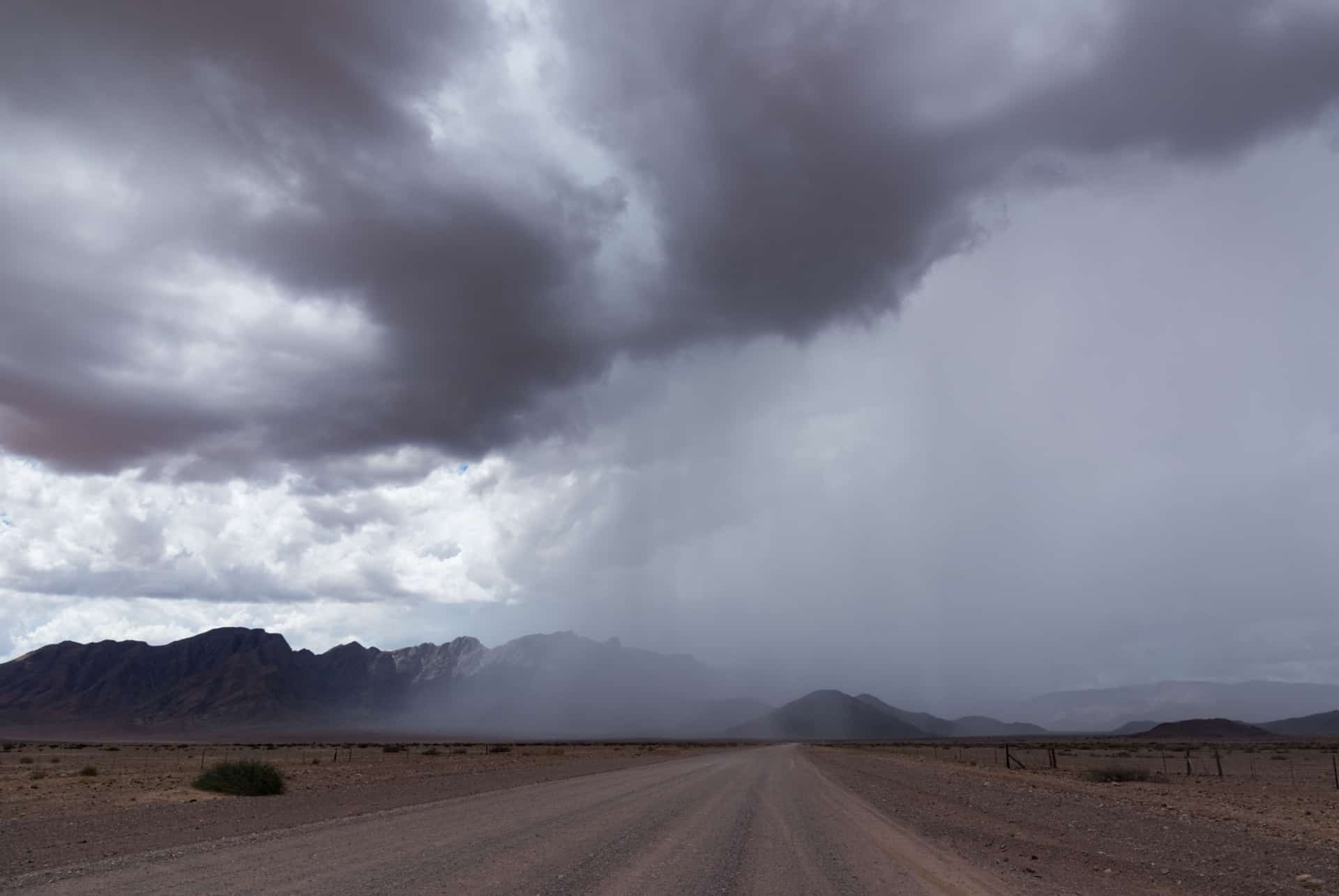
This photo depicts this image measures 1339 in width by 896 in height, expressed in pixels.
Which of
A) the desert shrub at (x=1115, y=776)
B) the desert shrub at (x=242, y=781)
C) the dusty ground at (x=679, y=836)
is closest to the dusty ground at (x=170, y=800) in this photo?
the dusty ground at (x=679, y=836)

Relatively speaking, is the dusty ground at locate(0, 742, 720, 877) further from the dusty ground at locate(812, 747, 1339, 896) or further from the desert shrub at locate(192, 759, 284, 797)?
the dusty ground at locate(812, 747, 1339, 896)

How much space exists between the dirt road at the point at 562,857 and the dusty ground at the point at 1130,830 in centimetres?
153

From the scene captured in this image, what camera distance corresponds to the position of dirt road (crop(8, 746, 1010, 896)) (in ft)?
41.2

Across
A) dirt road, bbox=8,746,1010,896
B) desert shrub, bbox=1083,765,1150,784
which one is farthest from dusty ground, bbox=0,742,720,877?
desert shrub, bbox=1083,765,1150,784

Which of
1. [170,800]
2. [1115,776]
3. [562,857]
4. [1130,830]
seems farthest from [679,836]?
[1115,776]

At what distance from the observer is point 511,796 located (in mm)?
Answer: 28906

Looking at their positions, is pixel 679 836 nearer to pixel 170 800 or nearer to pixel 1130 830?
pixel 1130 830

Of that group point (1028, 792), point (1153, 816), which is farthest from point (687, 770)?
point (1153, 816)

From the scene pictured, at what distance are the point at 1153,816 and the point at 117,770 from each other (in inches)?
2062

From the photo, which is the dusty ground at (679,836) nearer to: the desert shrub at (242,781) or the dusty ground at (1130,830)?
the dusty ground at (1130,830)

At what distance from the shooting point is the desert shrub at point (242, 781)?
31797 mm

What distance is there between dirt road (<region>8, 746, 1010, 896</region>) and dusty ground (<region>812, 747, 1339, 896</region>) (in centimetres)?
153

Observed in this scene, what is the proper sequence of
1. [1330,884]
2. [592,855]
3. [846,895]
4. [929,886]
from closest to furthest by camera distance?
1. [846,895]
2. [929,886]
3. [1330,884]
4. [592,855]

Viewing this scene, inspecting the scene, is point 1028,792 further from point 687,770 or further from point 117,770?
point 117,770
